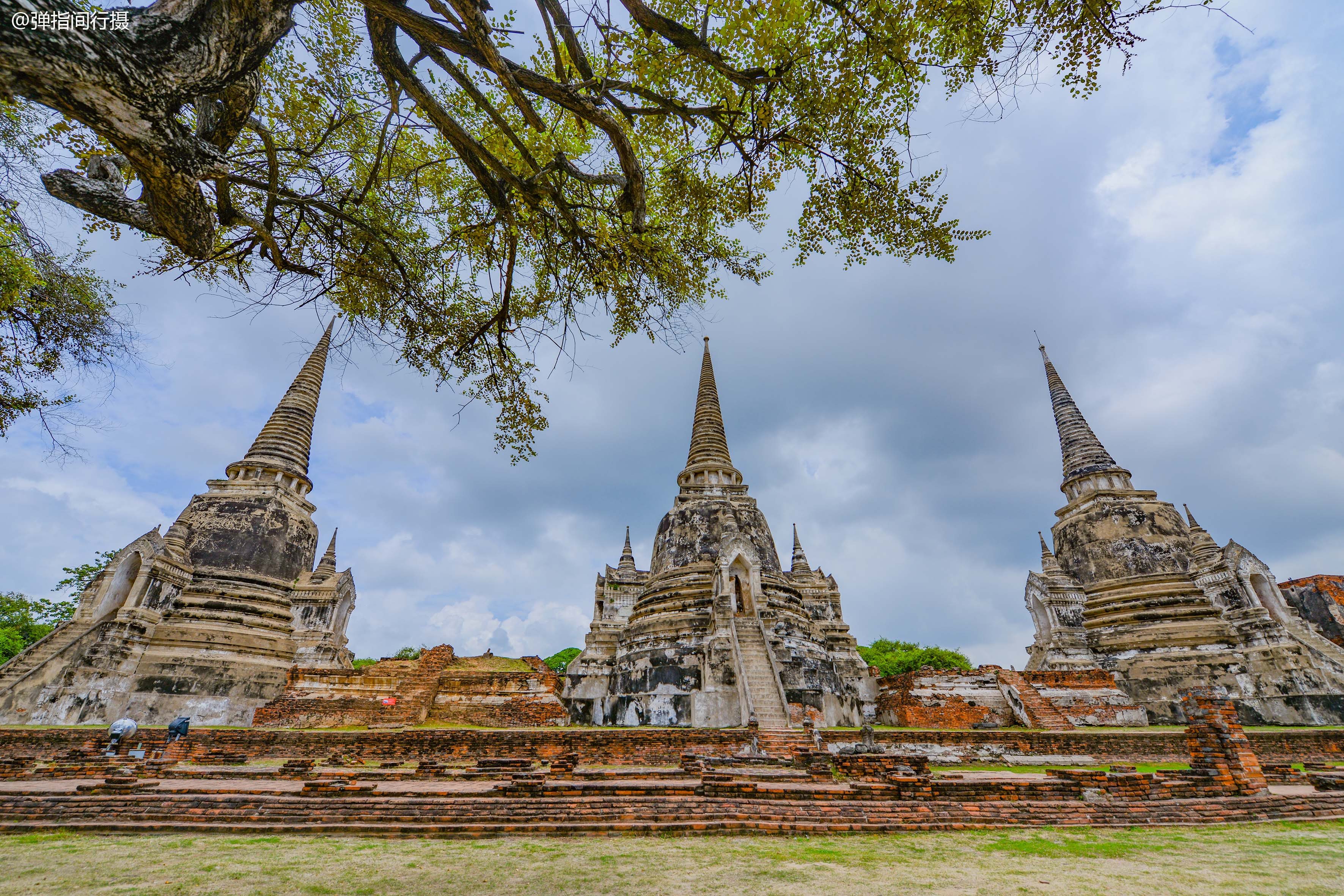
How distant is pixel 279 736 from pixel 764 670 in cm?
1032

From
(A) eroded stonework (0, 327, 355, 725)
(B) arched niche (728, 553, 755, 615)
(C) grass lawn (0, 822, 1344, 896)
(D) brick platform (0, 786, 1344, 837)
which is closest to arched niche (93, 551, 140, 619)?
(A) eroded stonework (0, 327, 355, 725)

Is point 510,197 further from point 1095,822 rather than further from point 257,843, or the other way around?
point 1095,822

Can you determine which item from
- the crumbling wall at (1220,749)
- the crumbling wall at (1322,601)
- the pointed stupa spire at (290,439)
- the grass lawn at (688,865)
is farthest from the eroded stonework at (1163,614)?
the pointed stupa spire at (290,439)

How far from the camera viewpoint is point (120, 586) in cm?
1775

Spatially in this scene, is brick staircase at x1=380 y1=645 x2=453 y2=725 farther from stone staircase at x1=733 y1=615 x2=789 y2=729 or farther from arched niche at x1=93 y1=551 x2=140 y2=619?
arched niche at x1=93 y1=551 x2=140 y2=619

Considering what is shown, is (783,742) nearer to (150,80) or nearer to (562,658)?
(150,80)

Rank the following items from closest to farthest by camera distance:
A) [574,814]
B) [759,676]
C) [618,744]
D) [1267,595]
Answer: [574,814], [618,744], [759,676], [1267,595]

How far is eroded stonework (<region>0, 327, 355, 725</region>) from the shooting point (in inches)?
623

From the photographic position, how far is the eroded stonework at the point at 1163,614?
16.5 m

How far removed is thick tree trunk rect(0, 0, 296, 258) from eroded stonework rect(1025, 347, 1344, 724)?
66.9ft

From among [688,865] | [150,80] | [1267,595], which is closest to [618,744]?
[688,865]

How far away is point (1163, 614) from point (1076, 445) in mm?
7912

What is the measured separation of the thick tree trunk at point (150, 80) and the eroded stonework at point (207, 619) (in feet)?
58.0

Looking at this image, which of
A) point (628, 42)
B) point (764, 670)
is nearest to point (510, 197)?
point (628, 42)
